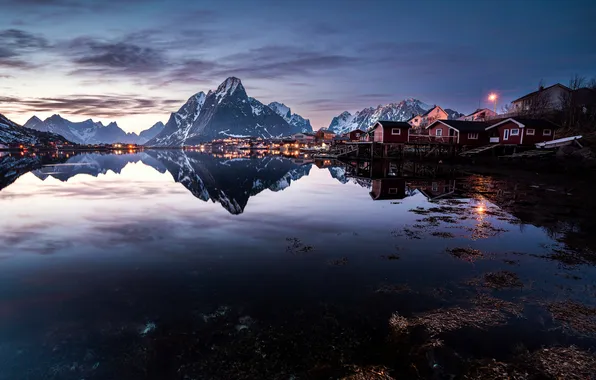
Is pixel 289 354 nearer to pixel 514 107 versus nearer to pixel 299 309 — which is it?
pixel 299 309

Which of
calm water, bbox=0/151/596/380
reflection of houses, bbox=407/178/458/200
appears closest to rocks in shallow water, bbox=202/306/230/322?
calm water, bbox=0/151/596/380

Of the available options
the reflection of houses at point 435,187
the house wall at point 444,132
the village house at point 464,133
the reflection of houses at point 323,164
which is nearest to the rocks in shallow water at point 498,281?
the reflection of houses at point 435,187

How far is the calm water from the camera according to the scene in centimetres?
725

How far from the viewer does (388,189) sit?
3322 centimetres

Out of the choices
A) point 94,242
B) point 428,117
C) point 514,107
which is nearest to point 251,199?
point 94,242

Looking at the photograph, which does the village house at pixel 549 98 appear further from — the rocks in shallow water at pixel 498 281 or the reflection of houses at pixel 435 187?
the rocks in shallow water at pixel 498 281

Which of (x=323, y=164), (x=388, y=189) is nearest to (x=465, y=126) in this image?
(x=323, y=164)

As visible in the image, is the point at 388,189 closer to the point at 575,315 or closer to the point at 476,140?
the point at 575,315

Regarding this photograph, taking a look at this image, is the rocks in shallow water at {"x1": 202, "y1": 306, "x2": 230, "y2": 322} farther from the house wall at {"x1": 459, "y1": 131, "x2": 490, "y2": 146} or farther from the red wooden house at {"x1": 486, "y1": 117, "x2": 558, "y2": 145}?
the house wall at {"x1": 459, "y1": 131, "x2": 490, "y2": 146}

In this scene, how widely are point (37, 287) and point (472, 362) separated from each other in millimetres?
13517

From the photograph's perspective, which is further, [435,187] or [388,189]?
[435,187]

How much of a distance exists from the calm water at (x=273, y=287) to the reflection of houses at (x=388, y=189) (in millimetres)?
6184

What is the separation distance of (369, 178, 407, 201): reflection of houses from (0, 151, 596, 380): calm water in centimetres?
618

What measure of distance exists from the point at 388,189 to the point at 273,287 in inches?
990
